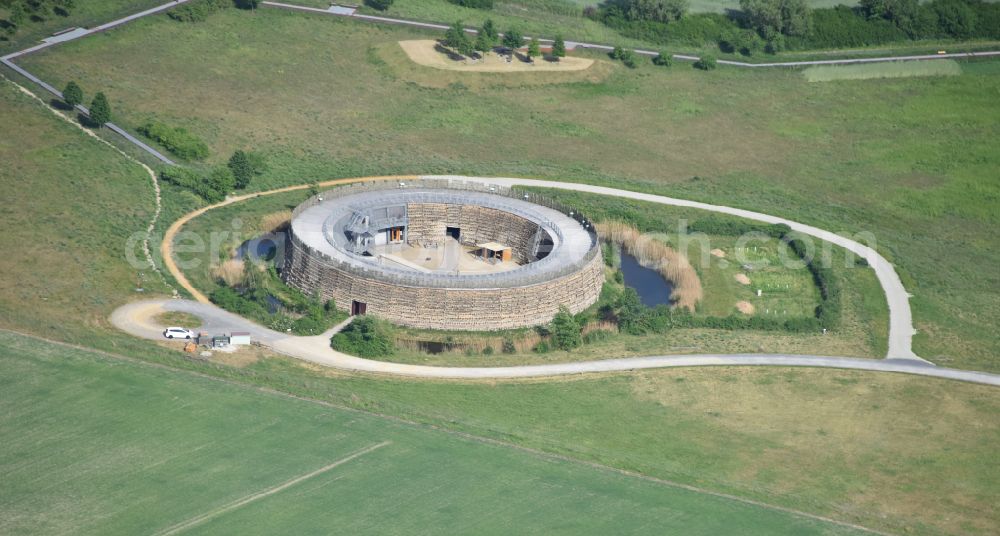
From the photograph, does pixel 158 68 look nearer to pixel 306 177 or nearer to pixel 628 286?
pixel 306 177

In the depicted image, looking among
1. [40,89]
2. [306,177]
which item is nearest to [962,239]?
[306,177]

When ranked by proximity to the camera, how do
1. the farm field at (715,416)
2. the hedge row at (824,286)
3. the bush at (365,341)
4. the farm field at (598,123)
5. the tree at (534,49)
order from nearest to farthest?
the farm field at (715,416), the bush at (365,341), the hedge row at (824,286), the farm field at (598,123), the tree at (534,49)

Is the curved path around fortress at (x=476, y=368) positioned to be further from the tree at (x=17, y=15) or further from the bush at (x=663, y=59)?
the bush at (x=663, y=59)

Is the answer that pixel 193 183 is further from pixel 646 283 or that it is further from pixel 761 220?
pixel 761 220

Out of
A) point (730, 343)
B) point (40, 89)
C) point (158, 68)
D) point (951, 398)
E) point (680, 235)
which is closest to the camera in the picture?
point (951, 398)

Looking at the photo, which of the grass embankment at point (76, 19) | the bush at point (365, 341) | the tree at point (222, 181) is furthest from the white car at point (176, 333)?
the grass embankment at point (76, 19)

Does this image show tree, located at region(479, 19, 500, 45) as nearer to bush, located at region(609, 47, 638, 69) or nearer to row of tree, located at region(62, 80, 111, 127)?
bush, located at region(609, 47, 638, 69)
